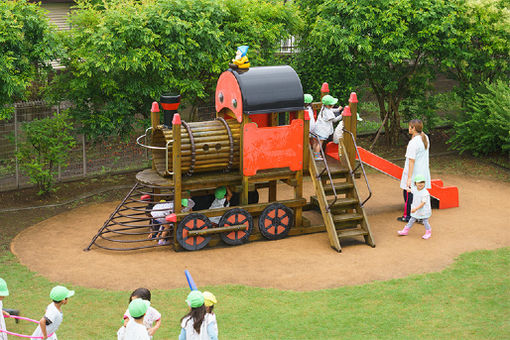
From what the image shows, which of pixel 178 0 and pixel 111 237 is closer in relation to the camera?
pixel 111 237

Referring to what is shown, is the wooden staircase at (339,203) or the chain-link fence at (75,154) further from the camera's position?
the chain-link fence at (75,154)

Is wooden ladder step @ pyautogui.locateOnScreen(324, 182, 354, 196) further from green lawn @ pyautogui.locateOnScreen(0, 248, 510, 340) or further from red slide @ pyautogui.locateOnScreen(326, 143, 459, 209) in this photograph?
green lawn @ pyautogui.locateOnScreen(0, 248, 510, 340)

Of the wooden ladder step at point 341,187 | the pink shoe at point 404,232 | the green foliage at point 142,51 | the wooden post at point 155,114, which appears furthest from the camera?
the green foliage at point 142,51

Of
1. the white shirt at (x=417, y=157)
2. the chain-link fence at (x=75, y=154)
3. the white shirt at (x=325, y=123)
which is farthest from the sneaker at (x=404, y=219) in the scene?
the chain-link fence at (x=75, y=154)

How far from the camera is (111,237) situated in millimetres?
14281

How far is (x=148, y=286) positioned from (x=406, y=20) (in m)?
10.2

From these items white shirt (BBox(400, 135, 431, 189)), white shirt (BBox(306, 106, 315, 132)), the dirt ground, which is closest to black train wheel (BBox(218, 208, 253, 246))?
the dirt ground

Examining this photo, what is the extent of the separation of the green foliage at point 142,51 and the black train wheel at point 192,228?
4021 millimetres

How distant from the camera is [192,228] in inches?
528

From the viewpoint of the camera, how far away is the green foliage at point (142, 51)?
1557 centimetres

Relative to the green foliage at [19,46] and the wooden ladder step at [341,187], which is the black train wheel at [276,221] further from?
the green foliage at [19,46]

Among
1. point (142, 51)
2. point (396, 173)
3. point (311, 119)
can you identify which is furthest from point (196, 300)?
point (142, 51)

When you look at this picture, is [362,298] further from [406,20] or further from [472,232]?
[406,20]

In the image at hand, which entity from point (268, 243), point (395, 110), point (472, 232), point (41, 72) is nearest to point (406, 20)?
point (395, 110)
